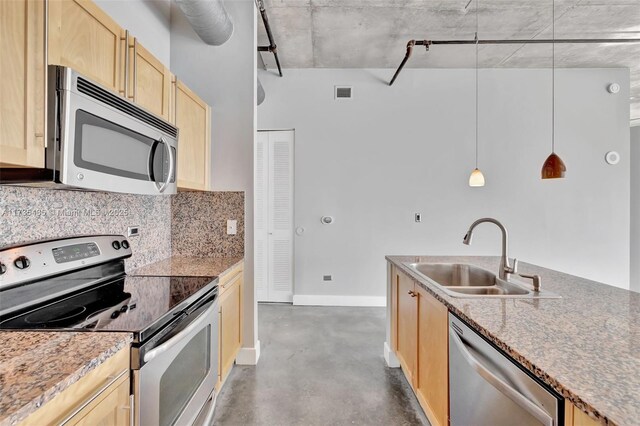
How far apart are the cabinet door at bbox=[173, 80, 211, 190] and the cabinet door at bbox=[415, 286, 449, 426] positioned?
5.62ft

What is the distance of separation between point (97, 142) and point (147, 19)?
1655mm

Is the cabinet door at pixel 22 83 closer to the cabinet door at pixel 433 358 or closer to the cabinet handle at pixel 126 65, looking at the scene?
the cabinet handle at pixel 126 65

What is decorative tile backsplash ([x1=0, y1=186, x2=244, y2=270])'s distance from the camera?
136cm

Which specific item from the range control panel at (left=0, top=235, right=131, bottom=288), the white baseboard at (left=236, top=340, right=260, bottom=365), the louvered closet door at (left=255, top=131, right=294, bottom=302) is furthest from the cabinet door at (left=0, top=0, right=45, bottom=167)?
the louvered closet door at (left=255, top=131, right=294, bottom=302)

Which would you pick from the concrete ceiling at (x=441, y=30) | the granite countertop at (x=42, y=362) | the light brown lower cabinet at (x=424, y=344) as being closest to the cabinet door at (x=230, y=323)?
the granite countertop at (x=42, y=362)

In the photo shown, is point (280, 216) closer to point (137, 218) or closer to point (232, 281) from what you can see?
point (232, 281)

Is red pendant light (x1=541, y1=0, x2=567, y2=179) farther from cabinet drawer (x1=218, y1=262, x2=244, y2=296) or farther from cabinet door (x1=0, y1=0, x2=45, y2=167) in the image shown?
cabinet door (x1=0, y1=0, x2=45, y2=167)

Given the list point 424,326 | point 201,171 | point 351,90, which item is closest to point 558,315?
point 424,326

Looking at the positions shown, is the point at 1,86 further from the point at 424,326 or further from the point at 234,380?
the point at 234,380

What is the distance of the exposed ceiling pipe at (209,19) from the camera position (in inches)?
84.5

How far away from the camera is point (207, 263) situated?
2.33 m

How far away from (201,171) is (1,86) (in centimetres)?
154

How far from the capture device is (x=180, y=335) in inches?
52.1

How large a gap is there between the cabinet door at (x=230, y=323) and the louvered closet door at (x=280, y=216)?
5.87 feet
